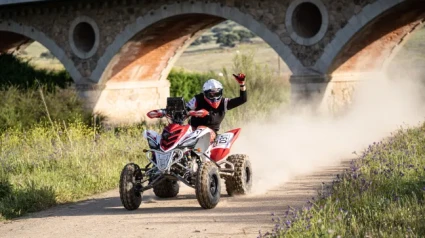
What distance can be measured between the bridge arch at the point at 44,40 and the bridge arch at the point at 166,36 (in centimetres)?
100

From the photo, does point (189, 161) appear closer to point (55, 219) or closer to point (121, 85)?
point (55, 219)

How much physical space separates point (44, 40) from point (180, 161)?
2269cm

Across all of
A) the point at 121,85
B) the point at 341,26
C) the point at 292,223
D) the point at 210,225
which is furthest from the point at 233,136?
the point at 121,85

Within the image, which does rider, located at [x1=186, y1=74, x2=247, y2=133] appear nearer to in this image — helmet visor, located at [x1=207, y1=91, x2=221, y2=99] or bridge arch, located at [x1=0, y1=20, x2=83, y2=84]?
helmet visor, located at [x1=207, y1=91, x2=221, y2=99]

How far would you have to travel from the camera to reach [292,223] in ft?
21.4

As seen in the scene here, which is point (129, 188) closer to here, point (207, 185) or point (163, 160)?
point (163, 160)

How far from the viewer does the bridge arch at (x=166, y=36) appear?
23894 mm

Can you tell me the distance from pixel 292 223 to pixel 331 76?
1614cm

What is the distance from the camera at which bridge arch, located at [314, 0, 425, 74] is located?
2084 cm

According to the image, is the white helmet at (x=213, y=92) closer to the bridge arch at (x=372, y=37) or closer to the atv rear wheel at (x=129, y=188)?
the atv rear wheel at (x=129, y=188)

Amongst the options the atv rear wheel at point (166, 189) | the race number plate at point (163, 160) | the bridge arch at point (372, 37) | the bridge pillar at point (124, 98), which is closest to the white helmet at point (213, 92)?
the atv rear wheel at point (166, 189)

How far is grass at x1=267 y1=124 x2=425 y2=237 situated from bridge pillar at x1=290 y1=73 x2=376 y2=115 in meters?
12.2

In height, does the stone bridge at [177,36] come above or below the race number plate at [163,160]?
above

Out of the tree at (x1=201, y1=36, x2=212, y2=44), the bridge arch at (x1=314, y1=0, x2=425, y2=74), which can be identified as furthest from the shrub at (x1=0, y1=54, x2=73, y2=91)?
the tree at (x1=201, y1=36, x2=212, y2=44)
